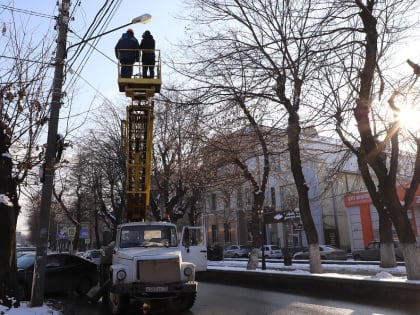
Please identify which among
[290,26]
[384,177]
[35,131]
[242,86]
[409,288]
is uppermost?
[290,26]

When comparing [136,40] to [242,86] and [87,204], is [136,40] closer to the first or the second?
[242,86]

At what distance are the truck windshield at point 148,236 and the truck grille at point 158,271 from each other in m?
1.38

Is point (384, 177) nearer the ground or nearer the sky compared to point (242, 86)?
nearer the ground

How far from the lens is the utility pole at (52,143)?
10.8 metres

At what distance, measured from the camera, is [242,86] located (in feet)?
50.1

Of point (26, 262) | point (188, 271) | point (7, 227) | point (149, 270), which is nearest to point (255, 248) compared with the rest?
point (26, 262)

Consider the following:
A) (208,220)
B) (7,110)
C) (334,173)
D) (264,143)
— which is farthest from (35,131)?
(208,220)

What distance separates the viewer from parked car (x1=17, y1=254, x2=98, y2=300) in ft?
46.8

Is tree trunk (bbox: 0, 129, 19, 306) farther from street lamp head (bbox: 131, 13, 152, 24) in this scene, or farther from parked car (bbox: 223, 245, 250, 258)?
parked car (bbox: 223, 245, 250, 258)

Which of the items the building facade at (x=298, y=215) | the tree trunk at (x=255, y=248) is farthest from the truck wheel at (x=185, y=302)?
the building facade at (x=298, y=215)

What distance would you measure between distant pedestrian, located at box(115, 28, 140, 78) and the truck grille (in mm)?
5369

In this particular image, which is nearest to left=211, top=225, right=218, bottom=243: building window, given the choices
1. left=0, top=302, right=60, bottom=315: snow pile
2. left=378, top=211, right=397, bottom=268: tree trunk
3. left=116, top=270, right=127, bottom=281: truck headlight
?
left=378, top=211, right=397, bottom=268: tree trunk

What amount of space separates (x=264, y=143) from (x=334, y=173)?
447cm

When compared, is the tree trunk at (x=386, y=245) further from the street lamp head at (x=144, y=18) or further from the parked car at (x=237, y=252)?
the parked car at (x=237, y=252)
